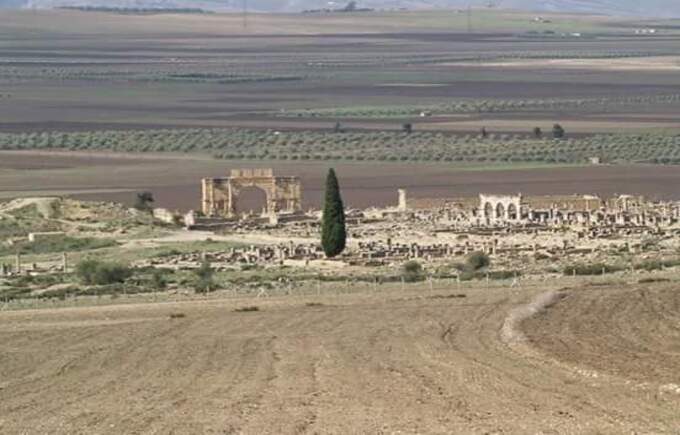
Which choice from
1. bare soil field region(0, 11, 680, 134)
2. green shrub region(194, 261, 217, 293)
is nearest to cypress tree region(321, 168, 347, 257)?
green shrub region(194, 261, 217, 293)

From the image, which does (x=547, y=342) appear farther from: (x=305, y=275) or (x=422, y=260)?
(x=422, y=260)

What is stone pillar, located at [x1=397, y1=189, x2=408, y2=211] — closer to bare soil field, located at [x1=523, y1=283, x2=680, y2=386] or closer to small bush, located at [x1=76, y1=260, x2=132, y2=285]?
small bush, located at [x1=76, y1=260, x2=132, y2=285]

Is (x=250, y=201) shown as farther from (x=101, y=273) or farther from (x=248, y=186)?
(x=101, y=273)

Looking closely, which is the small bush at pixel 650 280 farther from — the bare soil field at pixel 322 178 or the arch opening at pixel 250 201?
the bare soil field at pixel 322 178

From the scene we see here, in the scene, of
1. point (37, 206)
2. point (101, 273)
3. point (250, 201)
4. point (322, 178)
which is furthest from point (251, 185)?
point (101, 273)

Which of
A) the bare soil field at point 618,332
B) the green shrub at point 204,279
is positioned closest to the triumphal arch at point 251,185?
the green shrub at point 204,279

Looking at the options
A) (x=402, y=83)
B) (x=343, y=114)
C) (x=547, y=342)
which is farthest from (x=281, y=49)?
(x=547, y=342)
